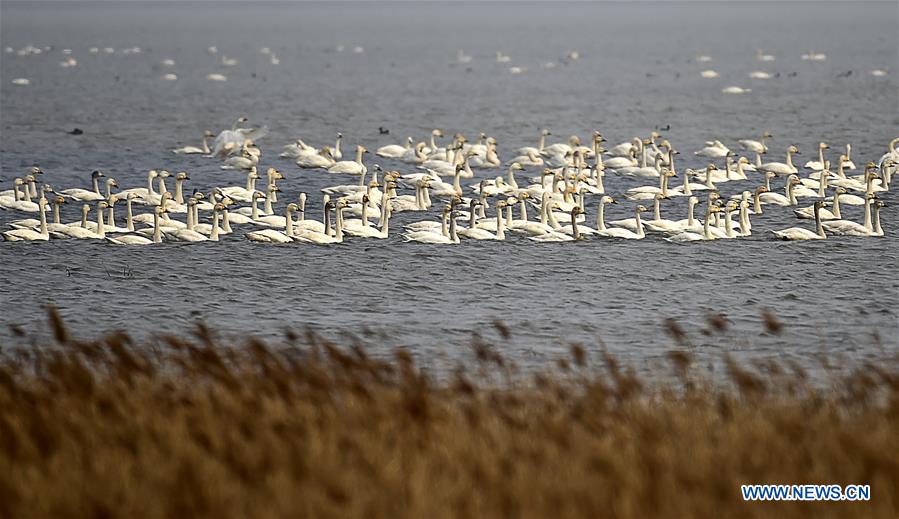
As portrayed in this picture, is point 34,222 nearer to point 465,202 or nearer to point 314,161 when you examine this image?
point 465,202

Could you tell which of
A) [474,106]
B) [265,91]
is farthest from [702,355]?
[265,91]

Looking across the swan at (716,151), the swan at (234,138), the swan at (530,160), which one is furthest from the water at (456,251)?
the swan at (530,160)

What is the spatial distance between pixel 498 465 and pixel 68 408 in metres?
3.70

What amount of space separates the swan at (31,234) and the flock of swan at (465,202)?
2cm

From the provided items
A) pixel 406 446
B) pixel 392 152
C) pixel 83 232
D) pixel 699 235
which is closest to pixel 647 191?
pixel 699 235

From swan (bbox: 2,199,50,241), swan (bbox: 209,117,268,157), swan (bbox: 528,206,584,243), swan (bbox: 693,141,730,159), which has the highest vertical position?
swan (bbox: 2,199,50,241)

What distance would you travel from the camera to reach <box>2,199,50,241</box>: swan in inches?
1016

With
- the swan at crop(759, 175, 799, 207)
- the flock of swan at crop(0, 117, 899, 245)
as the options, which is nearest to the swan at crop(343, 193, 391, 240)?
the flock of swan at crop(0, 117, 899, 245)

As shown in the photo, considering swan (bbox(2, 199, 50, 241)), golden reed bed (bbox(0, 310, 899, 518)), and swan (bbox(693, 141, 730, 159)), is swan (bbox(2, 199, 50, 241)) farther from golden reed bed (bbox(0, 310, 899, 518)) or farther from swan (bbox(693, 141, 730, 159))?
swan (bbox(693, 141, 730, 159))

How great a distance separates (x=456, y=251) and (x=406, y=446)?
46.2 feet

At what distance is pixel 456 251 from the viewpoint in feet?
83.0

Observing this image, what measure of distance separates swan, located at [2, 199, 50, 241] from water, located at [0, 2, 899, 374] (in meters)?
0.36

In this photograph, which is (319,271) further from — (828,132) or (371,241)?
(828,132)

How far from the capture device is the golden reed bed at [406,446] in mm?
10234
